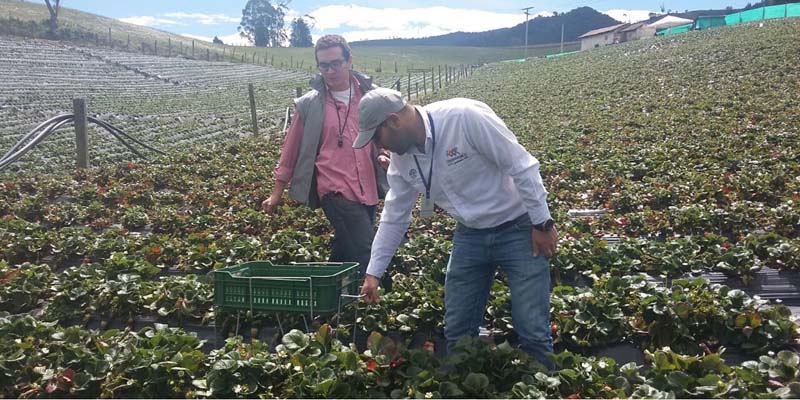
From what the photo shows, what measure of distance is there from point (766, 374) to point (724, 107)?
40.0ft

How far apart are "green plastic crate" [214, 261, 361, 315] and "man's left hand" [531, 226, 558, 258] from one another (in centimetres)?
102

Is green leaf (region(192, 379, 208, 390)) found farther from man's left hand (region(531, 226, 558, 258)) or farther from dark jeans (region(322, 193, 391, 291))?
man's left hand (region(531, 226, 558, 258))

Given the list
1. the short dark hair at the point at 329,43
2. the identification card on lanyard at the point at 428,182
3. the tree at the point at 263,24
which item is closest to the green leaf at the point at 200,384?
the identification card on lanyard at the point at 428,182

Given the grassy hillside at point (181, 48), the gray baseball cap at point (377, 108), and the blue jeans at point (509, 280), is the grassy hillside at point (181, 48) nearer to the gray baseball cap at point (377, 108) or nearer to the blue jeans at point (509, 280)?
the gray baseball cap at point (377, 108)

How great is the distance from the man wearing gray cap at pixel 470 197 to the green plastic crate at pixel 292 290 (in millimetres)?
266

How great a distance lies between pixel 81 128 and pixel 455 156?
31.7ft

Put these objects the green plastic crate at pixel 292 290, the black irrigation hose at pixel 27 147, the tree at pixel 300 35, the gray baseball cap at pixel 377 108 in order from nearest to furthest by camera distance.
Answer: the gray baseball cap at pixel 377 108 < the green plastic crate at pixel 292 290 < the black irrigation hose at pixel 27 147 < the tree at pixel 300 35

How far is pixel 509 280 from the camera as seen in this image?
3234 millimetres

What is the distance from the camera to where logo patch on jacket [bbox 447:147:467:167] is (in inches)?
120

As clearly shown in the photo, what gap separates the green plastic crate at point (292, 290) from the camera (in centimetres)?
338

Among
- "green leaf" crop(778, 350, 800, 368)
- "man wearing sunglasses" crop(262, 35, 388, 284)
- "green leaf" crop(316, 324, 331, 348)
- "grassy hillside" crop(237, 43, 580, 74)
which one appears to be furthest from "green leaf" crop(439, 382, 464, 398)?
"grassy hillside" crop(237, 43, 580, 74)

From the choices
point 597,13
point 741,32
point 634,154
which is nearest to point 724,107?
point 634,154

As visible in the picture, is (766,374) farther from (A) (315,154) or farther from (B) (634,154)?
(B) (634,154)

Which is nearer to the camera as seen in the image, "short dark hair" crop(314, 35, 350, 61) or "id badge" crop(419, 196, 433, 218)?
"id badge" crop(419, 196, 433, 218)
